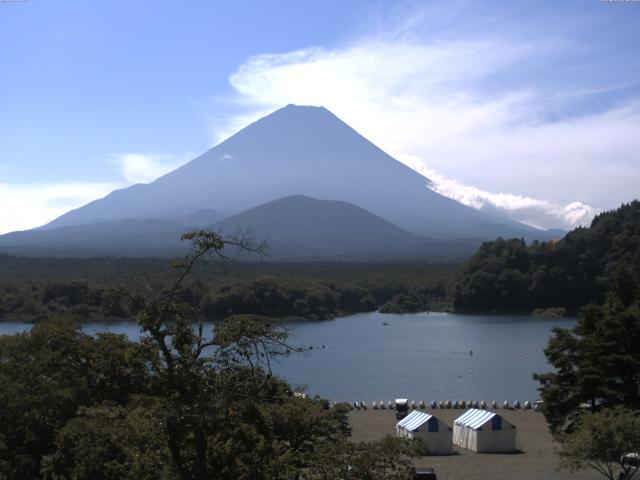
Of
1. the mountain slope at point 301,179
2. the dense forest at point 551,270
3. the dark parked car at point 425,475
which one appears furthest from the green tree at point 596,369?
the mountain slope at point 301,179

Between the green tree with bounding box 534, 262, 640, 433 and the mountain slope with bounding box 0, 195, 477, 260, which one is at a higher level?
the mountain slope with bounding box 0, 195, 477, 260

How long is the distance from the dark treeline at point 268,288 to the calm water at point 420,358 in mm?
1746

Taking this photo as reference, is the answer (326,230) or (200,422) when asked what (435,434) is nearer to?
(200,422)

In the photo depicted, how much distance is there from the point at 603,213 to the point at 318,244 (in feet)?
179

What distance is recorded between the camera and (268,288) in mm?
36938

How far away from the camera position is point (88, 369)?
6707mm

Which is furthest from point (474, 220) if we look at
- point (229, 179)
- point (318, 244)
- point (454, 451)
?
point (454, 451)

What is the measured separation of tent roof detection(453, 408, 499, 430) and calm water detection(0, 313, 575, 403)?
2.70 metres

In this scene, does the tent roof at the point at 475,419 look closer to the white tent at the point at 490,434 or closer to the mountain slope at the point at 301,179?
the white tent at the point at 490,434

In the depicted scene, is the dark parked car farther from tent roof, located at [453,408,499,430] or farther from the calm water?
the calm water

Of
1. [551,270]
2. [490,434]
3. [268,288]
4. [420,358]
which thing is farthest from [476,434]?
[551,270]

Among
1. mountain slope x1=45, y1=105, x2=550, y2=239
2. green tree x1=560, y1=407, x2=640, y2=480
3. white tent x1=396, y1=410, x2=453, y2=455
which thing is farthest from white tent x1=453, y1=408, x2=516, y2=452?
mountain slope x1=45, y1=105, x2=550, y2=239

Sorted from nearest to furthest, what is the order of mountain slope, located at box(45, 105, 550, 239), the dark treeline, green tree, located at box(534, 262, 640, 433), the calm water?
1. green tree, located at box(534, 262, 640, 433)
2. the calm water
3. the dark treeline
4. mountain slope, located at box(45, 105, 550, 239)

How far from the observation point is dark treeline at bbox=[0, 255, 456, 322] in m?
34.7
